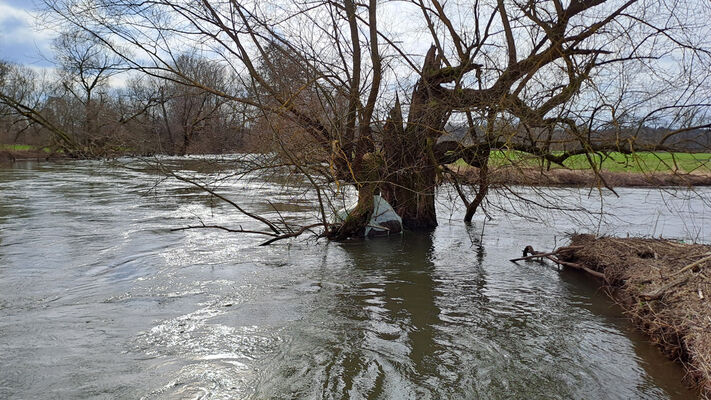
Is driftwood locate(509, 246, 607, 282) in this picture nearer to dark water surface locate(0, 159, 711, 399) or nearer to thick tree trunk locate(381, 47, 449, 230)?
dark water surface locate(0, 159, 711, 399)

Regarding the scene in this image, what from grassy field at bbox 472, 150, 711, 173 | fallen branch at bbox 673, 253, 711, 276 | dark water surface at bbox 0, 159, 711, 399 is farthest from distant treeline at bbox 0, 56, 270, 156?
fallen branch at bbox 673, 253, 711, 276

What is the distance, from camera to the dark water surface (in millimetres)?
4652

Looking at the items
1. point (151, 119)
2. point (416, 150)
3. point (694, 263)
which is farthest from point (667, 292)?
point (151, 119)

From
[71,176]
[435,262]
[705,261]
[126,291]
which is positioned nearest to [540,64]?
[435,262]

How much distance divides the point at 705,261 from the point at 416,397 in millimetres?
4126

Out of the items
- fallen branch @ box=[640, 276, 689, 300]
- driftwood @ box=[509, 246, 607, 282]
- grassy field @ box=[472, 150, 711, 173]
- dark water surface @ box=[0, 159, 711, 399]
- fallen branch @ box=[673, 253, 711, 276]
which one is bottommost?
dark water surface @ box=[0, 159, 711, 399]

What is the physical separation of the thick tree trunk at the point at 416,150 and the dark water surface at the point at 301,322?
1.44 meters

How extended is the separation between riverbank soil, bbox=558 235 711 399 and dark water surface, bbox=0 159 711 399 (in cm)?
23

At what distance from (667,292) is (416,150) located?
6669 millimetres

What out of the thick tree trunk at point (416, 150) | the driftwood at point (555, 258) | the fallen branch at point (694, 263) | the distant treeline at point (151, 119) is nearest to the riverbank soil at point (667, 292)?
the fallen branch at point (694, 263)

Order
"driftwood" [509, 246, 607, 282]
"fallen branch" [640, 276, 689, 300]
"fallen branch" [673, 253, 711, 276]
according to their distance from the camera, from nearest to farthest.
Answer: "fallen branch" [673, 253, 711, 276] < "fallen branch" [640, 276, 689, 300] < "driftwood" [509, 246, 607, 282]

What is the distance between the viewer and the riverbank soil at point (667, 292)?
479 cm

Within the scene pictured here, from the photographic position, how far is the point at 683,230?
1305 centimetres

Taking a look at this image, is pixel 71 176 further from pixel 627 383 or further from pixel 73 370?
pixel 627 383
